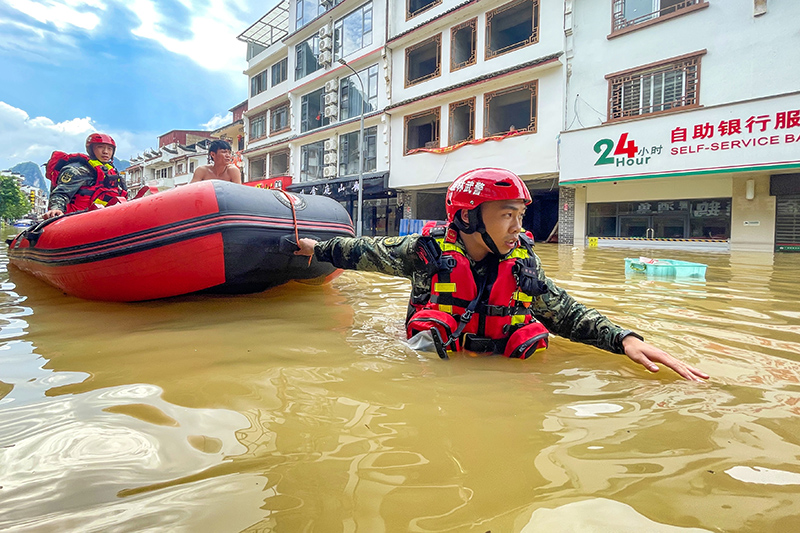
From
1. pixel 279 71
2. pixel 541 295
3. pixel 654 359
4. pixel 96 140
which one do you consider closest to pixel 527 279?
pixel 541 295

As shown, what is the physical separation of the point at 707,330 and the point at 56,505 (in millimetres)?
3148

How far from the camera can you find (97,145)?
4770 mm

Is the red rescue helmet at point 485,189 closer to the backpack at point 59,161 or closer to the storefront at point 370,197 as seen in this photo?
the backpack at point 59,161

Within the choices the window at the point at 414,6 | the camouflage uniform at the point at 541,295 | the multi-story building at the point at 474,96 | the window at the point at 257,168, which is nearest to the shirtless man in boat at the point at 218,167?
the camouflage uniform at the point at 541,295

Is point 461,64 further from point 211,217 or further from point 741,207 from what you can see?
point 211,217

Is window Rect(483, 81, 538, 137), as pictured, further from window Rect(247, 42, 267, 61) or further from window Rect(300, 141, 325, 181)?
window Rect(247, 42, 267, 61)

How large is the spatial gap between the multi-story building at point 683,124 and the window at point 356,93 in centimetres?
808

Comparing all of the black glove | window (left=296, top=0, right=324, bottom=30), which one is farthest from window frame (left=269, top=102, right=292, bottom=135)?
the black glove

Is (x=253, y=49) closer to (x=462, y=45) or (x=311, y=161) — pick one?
(x=311, y=161)

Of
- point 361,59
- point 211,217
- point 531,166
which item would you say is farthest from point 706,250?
point 361,59

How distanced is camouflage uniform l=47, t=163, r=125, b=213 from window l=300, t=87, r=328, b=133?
682 inches

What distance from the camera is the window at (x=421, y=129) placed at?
53.0 ft

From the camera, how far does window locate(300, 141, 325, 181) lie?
2127 cm

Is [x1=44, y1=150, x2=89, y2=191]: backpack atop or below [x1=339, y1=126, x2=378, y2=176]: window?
below
